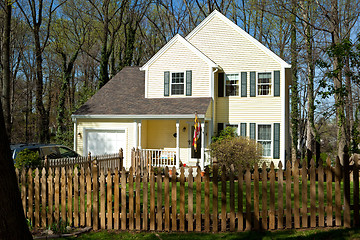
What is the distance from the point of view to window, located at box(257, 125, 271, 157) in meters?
18.7

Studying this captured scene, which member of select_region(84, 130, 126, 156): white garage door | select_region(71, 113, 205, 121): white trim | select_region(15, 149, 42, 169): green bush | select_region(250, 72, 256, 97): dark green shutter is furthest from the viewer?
select_region(84, 130, 126, 156): white garage door

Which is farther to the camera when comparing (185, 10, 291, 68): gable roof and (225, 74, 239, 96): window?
(225, 74, 239, 96): window

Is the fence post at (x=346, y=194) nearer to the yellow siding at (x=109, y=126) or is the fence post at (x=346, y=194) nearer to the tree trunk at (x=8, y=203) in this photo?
the tree trunk at (x=8, y=203)

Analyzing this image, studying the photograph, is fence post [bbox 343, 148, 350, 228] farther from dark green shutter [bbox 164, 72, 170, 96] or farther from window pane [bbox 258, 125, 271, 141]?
dark green shutter [bbox 164, 72, 170, 96]

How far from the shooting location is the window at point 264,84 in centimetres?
1925

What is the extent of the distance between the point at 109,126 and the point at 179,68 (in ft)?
17.2

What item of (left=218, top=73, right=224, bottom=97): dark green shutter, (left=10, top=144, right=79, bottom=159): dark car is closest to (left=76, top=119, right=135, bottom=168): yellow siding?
(left=10, top=144, right=79, bottom=159): dark car

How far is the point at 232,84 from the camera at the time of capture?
784 inches

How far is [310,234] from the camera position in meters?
5.97

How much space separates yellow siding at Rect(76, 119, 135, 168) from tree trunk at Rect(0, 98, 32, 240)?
15102mm

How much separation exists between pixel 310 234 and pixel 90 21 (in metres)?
32.4

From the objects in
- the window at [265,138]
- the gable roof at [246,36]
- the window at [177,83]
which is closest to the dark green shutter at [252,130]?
the window at [265,138]

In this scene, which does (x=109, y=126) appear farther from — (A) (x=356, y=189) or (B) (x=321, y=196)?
(A) (x=356, y=189)

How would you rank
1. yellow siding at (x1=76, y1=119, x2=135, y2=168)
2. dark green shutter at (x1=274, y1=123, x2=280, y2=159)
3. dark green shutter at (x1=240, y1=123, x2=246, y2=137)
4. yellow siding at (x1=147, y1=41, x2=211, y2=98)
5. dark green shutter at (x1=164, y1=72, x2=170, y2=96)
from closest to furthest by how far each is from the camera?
dark green shutter at (x1=274, y1=123, x2=280, y2=159)
dark green shutter at (x1=240, y1=123, x2=246, y2=137)
yellow siding at (x1=147, y1=41, x2=211, y2=98)
yellow siding at (x1=76, y1=119, x2=135, y2=168)
dark green shutter at (x1=164, y1=72, x2=170, y2=96)
